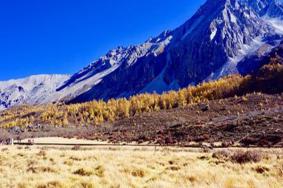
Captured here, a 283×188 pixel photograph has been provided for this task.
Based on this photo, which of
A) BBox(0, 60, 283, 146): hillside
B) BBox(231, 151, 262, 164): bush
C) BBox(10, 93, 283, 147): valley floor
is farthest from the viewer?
BBox(0, 60, 283, 146): hillside

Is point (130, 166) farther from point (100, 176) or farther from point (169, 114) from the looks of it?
point (169, 114)

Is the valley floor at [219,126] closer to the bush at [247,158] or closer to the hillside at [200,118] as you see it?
the hillside at [200,118]

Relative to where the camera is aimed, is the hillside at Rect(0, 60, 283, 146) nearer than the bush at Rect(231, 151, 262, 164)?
No

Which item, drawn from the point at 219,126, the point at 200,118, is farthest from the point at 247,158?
the point at 200,118

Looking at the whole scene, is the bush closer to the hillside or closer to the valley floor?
the valley floor

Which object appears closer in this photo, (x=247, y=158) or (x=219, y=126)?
(x=247, y=158)

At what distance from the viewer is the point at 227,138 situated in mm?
61688

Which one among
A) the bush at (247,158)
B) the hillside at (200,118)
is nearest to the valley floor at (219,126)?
the hillside at (200,118)

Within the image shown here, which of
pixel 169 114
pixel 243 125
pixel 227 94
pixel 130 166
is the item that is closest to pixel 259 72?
pixel 227 94

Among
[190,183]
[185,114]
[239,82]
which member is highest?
[239,82]

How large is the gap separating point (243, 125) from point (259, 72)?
118887 millimetres

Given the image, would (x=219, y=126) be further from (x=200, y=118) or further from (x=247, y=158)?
(x=247, y=158)

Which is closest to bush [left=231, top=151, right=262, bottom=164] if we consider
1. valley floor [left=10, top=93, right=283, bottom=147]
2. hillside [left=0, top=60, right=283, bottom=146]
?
valley floor [left=10, top=93, right=283, bottom=147]

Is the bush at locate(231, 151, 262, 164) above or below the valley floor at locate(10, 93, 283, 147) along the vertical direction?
below
